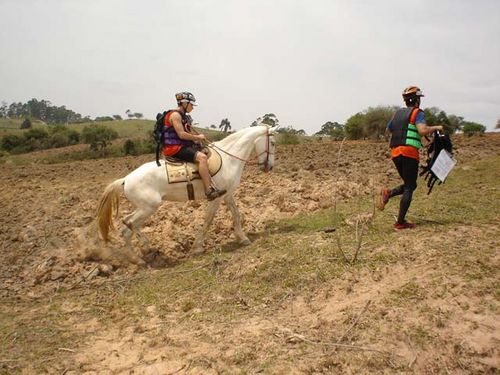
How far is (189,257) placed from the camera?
23.7 ft

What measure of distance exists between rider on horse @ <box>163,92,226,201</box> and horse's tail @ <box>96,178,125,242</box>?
3.35 ft

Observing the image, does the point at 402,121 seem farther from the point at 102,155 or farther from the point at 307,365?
the point at 102,155

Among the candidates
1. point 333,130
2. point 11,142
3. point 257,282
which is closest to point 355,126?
point 333,130

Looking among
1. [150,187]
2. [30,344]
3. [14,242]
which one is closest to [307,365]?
[30,344]

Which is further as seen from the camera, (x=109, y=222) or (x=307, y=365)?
(x=109, y=222)

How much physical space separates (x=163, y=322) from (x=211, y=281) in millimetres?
1048

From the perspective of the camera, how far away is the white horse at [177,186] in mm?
7043

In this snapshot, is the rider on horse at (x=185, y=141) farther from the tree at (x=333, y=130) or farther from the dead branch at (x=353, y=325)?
Answer: the tree at (x=333, y=130)

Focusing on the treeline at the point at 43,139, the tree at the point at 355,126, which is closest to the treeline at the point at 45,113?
the treeline at the point at 43,139

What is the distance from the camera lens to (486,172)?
10.4 meters

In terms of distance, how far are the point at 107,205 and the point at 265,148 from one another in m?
3.03

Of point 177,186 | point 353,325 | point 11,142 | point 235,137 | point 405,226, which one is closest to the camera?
point 353,325

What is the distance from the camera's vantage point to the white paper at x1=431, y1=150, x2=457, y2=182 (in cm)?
618

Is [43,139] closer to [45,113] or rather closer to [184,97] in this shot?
[184,97]
